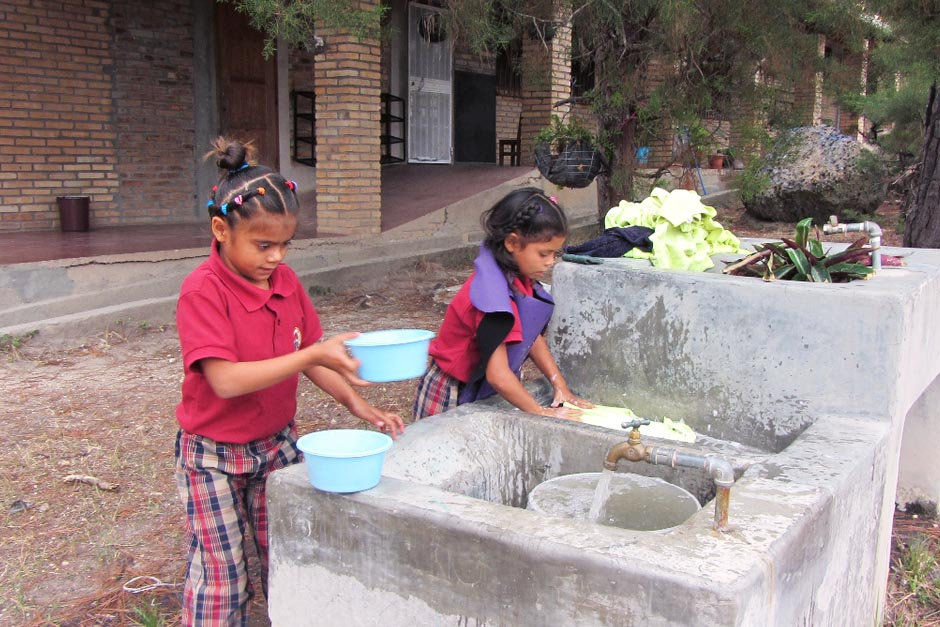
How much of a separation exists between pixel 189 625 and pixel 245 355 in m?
0.75

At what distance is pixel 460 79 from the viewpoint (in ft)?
41.9

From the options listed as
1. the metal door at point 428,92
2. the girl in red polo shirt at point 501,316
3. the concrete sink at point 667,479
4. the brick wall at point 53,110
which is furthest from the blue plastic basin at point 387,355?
the metal door at point 428,92

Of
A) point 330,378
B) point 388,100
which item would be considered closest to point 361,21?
point 330,378

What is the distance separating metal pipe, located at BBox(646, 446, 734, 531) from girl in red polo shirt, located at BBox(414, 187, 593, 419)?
734mm

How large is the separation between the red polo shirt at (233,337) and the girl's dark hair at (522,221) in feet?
2.29

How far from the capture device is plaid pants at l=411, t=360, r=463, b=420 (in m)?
2.94

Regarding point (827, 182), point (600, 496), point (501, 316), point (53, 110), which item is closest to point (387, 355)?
point (600, 496)

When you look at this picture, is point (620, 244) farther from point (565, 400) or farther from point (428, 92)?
point (428, 92)

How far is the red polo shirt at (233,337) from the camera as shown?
6.64ft

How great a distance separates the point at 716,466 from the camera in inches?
67.9

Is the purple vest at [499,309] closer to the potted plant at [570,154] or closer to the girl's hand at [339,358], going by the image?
the girl's hand at [339,358]

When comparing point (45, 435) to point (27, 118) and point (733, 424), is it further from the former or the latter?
point (27, 118)

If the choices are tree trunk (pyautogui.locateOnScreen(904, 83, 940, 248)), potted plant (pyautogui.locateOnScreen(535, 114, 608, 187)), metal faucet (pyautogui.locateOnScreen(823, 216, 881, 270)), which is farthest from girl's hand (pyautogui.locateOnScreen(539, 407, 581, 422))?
tree trunk (pyautogui.locateOnScreen(904, 83, 940, 248))

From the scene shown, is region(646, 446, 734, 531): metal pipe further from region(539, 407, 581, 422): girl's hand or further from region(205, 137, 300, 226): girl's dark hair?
region(205, 137, 300, 226): girl's dark hair
